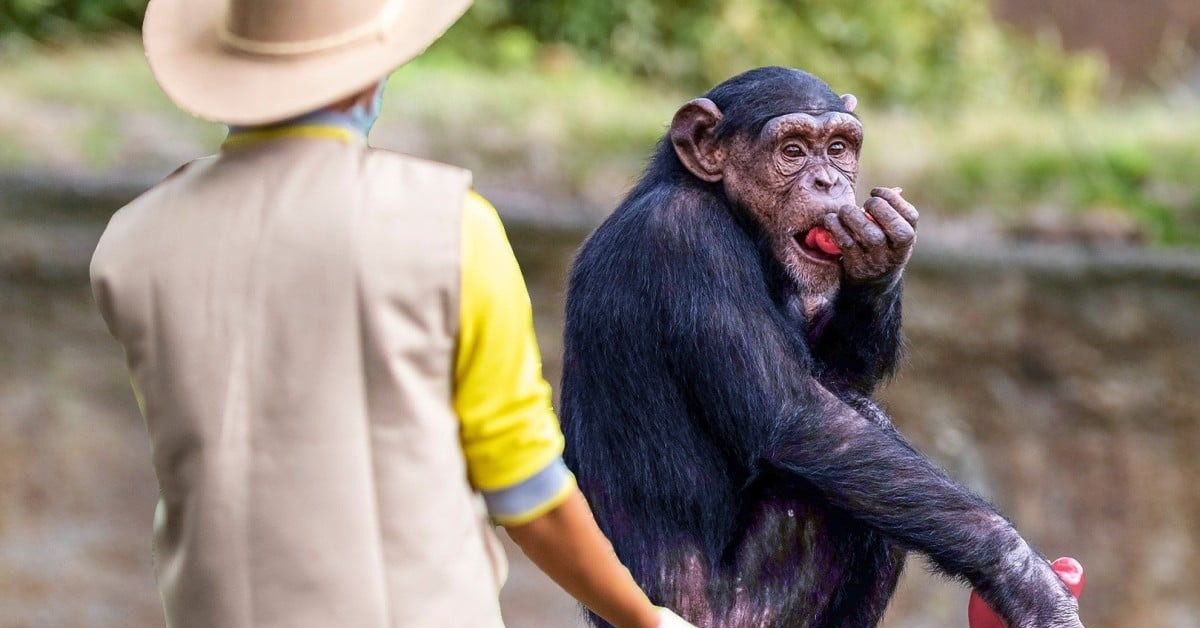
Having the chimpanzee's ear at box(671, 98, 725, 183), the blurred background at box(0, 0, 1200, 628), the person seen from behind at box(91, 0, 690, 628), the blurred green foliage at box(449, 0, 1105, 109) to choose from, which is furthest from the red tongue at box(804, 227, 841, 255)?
the blurred green foliage at box(449, 0, 1105, 109)

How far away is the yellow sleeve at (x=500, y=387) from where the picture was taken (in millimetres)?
1750

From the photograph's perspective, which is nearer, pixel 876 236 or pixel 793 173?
pixel 876 236

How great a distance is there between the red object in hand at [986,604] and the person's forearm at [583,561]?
3.84ft

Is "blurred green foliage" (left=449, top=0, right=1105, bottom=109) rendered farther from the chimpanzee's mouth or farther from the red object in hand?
the red object in hand

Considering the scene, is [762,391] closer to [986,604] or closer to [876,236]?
[876,236]

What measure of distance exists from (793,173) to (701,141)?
24 cm

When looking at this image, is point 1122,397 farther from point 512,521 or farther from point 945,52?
point 512,521

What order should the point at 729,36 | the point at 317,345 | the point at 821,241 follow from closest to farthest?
the point at 317,345, the point at 821,241, the point at 729,36

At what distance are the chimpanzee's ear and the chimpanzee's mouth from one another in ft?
0.84

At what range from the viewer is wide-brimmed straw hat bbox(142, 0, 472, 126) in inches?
69.2

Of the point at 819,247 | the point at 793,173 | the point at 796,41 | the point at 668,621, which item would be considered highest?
the point at 796,41

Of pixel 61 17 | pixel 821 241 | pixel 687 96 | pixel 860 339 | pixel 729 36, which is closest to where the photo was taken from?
pixel 821 241

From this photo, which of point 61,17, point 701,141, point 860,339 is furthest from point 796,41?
point 860,339

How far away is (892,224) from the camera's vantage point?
2867 mm
